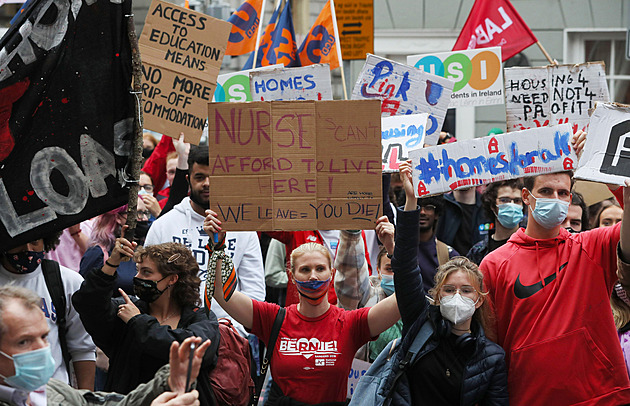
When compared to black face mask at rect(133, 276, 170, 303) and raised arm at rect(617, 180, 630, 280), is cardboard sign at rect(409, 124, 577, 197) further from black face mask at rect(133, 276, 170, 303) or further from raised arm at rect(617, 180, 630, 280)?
black face mask at rect(133, 276, 170, 303)

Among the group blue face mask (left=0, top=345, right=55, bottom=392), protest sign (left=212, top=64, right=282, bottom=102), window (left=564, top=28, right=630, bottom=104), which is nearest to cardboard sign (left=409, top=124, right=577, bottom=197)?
blue face mask (left=0, top=345, right=55, bottom=392)

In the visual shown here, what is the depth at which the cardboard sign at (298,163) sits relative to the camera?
4777mm

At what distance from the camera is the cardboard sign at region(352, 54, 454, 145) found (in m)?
6.66

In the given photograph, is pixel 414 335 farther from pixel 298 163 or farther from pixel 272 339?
pixel 298 163

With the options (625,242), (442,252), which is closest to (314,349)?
(625,242)

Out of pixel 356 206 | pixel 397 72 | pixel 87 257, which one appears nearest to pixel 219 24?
pixel 397 72

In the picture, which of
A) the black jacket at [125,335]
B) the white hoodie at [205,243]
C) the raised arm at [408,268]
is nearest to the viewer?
the black jacket at [125,335]

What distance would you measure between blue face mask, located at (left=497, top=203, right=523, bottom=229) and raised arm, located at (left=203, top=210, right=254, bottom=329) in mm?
2391

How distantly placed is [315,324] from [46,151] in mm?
1672

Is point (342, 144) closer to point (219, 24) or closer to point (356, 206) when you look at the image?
point (356, 206)

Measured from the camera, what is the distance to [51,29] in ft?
13.0

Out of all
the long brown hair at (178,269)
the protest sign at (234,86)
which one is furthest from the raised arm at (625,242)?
the protest sign at (234,86)

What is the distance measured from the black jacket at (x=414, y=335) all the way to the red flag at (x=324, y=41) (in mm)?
4404

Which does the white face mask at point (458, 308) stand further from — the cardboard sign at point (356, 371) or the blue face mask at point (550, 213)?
the cardboard sign at point (356, 371)
